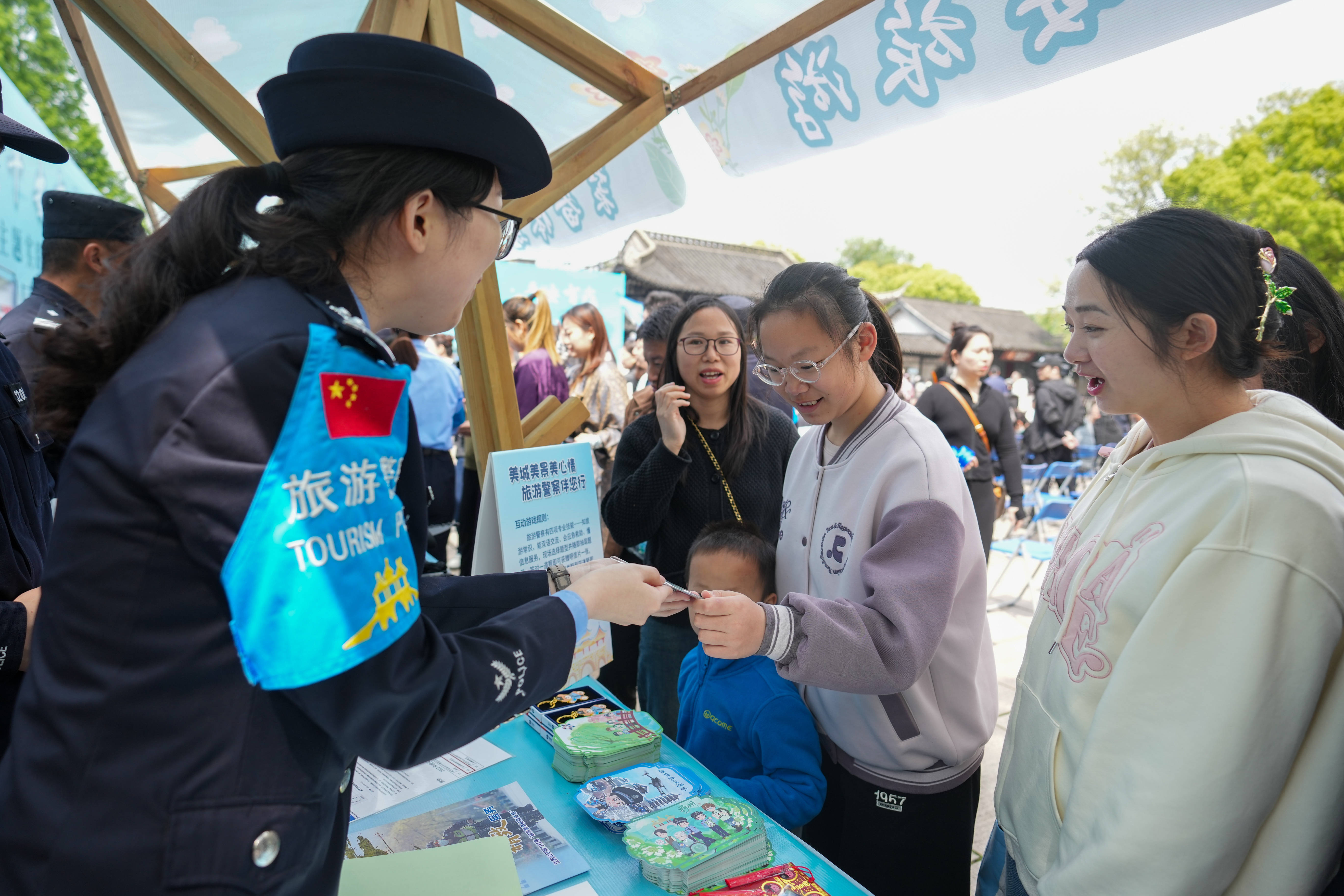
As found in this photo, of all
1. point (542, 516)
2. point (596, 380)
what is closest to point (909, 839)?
point (542, 516)

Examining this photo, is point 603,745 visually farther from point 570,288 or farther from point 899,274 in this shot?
point 899,274

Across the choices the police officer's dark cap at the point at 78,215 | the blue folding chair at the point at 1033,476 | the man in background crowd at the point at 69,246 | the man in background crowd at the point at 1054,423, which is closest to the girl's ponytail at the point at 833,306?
the man in background crowd at the point at 69,246

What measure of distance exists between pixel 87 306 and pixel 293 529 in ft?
1.58

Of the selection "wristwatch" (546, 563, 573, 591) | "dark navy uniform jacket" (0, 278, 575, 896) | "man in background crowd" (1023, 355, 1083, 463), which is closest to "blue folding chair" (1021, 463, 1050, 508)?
"man in background crowd" (1023, 355, 1083, 463)

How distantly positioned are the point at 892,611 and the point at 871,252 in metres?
76.8

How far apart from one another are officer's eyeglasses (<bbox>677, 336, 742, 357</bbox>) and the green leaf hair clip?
1571mm

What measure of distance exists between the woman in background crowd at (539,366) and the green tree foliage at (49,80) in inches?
545

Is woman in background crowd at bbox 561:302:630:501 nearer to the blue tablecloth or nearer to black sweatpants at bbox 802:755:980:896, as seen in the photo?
the blue tablecloth

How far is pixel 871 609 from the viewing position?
1.34 m

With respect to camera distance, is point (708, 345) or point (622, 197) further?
point (622, 197)

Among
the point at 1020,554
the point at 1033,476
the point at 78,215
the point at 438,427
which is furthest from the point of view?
the point at 1033,476

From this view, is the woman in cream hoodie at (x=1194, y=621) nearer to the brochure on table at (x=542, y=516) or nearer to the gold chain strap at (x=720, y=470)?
the gold chain strap at (x=720, y=470)

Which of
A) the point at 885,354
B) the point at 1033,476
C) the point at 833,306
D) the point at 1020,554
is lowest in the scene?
the point at 1033,476

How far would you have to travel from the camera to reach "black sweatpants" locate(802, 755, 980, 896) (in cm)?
154
